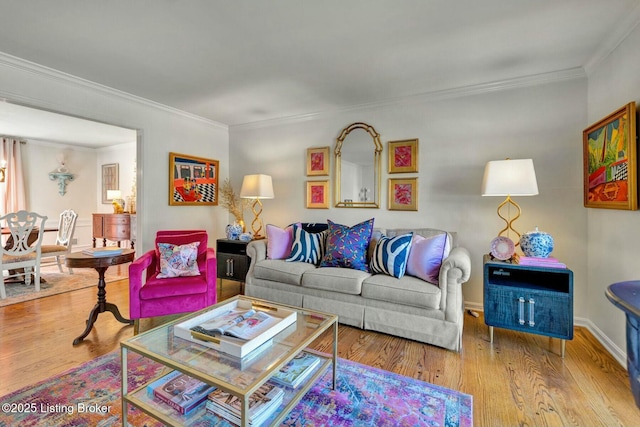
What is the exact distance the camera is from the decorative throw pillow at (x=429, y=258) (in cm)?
239

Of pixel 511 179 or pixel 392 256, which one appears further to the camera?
pixel 392 256

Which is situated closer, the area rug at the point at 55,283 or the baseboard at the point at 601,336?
the baseboard at the point at 601,336

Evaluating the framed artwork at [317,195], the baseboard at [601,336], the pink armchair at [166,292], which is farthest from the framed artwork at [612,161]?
the pink armchair at [166,292]

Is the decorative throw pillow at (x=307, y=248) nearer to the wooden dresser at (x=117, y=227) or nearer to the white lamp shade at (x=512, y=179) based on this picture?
the white lamp shade at (x=512, y=179)

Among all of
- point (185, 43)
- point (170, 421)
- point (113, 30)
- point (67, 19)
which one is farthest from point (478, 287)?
point (67, 19)

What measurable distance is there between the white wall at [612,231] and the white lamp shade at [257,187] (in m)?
3.22

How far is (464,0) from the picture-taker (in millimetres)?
1734

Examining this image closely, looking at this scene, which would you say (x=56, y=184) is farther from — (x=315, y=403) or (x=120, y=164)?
(x=315, y=403)

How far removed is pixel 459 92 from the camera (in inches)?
119

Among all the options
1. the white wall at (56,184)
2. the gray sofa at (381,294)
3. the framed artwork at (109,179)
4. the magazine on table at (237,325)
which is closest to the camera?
the magazine on table at (237,325)

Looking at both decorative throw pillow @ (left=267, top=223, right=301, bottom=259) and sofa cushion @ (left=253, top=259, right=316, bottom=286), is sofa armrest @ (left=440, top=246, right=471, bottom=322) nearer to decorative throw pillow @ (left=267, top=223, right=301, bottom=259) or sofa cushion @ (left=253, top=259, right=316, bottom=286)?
sofa cushion @ (left=253, top=259, right=316, bottom=286)

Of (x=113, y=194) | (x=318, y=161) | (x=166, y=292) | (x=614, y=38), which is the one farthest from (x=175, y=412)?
(x=113, y=194)

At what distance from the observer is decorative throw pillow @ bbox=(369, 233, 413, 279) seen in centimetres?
251

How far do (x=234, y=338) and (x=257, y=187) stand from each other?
94.9 inches
